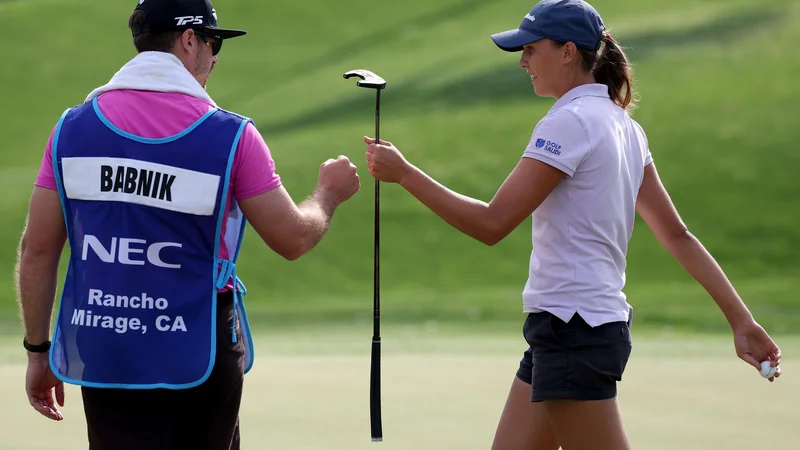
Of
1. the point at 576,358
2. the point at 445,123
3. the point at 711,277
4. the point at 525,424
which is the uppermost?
the point at 711,277

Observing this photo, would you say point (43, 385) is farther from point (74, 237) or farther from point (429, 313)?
point (429, 313)

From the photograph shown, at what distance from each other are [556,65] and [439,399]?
350cm

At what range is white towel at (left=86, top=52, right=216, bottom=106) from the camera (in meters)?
3.11

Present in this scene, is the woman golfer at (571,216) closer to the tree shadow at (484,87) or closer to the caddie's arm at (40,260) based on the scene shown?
the caddie's arm at (40,260)

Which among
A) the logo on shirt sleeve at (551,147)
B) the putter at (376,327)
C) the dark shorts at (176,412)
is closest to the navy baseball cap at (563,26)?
the logo on shirt sleeve at (551,147)

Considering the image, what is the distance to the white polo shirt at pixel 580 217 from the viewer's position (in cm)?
336

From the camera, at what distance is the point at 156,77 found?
3.12 m

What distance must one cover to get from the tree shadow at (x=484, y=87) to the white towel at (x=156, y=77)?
15.1 meters

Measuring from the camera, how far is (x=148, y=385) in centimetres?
305

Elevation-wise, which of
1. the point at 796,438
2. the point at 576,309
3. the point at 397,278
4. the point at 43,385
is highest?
the point at 576,309

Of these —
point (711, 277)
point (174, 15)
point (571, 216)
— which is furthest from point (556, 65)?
point (174, 15)

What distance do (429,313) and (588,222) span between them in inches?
322

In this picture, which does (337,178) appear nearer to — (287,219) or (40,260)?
(287,219)

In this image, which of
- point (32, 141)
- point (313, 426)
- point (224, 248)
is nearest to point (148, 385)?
point (224, 248)
